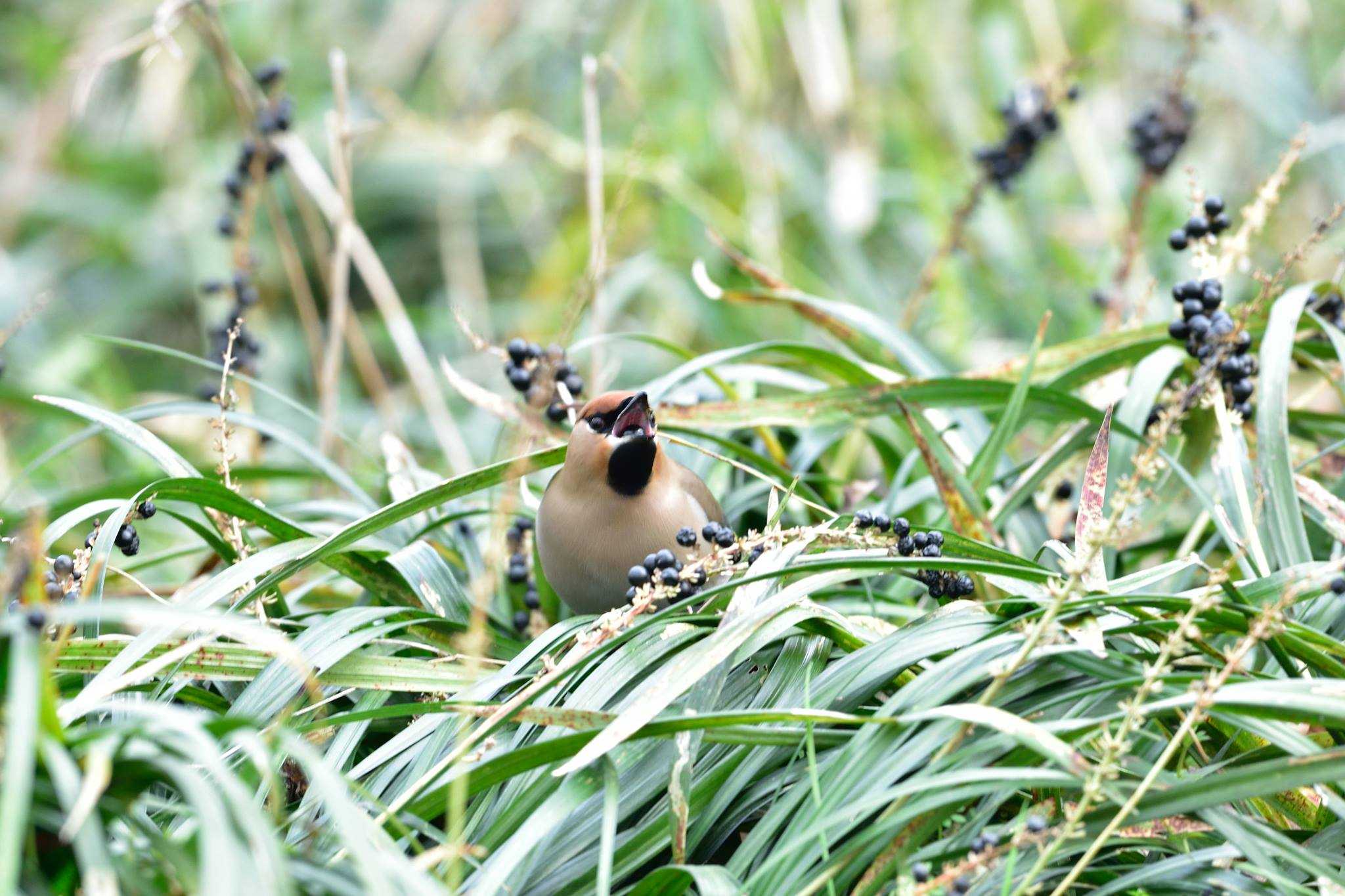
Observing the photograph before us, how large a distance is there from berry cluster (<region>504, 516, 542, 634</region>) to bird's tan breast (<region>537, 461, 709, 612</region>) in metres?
0.23

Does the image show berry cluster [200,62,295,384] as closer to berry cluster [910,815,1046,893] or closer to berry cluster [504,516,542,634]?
berry cluster [504,516,542,634]

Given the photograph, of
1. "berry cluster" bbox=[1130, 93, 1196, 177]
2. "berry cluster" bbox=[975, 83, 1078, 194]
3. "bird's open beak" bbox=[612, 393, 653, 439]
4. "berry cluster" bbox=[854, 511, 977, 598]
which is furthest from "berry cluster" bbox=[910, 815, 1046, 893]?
"berry cluster" bbox=[975, 83, 1078, 194]

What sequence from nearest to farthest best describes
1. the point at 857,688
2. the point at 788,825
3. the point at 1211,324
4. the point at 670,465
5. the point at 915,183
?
the point at 788,825
the point at 857,688
the point at 1211,324
the point at 670,465
the point at 915,183

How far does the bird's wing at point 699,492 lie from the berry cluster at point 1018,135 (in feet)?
5.09

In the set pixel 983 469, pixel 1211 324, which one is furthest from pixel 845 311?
pixel 1211 324

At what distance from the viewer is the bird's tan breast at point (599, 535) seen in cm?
237

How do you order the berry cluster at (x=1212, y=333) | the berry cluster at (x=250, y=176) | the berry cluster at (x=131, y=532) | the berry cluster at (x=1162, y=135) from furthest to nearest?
the berry cluster at (x=1162, y=135) < the berry cluster at (x=250, y=176) < the berry cluster at (x=1212, y=333) < the berry cluster at (x=131, y=532)

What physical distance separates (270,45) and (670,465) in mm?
4671

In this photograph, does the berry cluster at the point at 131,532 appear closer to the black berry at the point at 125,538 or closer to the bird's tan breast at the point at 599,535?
the black berry at the point at 125,538

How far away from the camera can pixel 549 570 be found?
240 centimetres

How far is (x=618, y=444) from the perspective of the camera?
2.38 metres

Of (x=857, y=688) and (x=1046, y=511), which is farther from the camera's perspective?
(x=1046, y=511)

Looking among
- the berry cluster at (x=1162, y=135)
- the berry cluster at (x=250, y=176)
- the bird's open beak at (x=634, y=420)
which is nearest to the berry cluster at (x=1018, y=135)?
the berry cluster at (x=1162, y=135)

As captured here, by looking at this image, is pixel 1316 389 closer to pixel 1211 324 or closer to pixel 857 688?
pixel 1211 324
